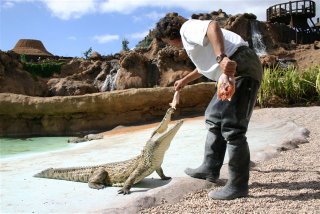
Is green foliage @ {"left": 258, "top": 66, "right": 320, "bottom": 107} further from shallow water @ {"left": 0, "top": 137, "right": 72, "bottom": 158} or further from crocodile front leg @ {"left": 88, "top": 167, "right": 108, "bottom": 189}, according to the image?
crocodile front leg @ {"left": 88, "top": 167, "right": 108, "bottom": 189}

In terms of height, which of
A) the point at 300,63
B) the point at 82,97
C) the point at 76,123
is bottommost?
the point at 76,123

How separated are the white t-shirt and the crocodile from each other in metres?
0.52

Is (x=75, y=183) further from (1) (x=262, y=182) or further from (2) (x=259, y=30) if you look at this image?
(2) (x=259, y=30)

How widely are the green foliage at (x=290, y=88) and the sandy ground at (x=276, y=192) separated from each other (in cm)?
696

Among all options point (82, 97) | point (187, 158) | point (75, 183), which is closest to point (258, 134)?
point (187, 158)

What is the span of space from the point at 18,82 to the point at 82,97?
10.5m

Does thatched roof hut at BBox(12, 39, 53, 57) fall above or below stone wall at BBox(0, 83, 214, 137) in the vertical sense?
above

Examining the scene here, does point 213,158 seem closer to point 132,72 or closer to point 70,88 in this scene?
point 132,72

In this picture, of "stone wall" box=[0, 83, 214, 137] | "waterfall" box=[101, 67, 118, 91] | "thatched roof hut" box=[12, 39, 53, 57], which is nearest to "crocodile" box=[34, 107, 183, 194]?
"stone wall" box=[0, 83, 214, 137]

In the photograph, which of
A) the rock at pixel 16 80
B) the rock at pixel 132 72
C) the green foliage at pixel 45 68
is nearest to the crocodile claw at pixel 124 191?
the rock at pixel 132 72

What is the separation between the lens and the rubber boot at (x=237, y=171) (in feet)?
10.1

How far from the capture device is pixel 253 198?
3162mm

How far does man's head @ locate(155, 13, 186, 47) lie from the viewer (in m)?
3.58

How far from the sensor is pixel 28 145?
8.91 metres
